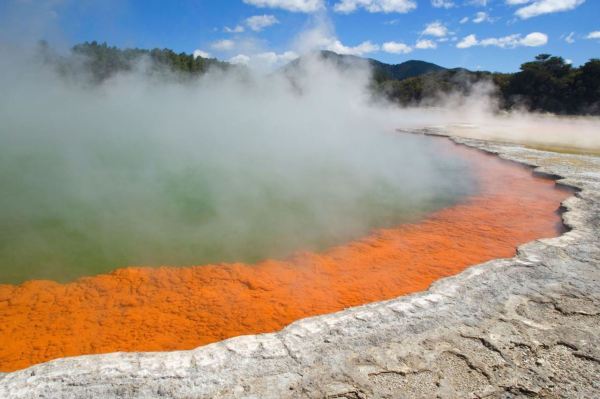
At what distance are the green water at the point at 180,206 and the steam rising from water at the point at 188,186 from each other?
0.06ft

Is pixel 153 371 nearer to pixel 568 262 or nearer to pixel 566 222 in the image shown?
pixel 568 262

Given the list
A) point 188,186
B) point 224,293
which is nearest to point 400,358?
point 224,293

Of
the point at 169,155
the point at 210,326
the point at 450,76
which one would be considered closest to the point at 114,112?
the point at 169,155

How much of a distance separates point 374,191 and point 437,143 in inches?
240

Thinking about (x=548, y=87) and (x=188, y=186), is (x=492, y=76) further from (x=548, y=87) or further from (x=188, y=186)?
(x=188, y=186)

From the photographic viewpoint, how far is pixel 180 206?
4762 mm

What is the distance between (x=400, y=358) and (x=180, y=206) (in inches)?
138

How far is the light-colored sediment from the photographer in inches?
67.2

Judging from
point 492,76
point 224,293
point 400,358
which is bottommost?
point 224,293

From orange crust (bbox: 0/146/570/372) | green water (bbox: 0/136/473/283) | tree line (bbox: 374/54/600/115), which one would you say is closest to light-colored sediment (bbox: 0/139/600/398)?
orange crust (bbox: 0/146/570/372)

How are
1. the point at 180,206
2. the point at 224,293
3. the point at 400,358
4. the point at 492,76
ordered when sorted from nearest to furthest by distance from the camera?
the point at 400,358
the point at 224,293
the point at 180,206
the point at 492,76

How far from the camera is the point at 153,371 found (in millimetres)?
1803

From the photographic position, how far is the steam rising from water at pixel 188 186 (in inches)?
146

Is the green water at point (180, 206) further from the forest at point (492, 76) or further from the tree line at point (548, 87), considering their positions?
the tree line at point (548, 87)
